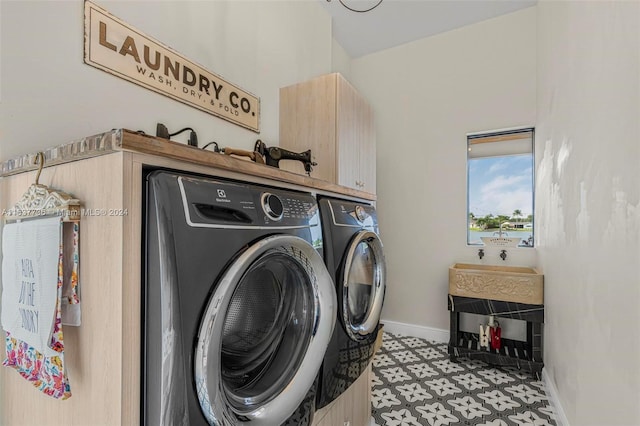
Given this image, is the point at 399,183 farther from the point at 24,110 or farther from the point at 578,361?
the point at 24,110

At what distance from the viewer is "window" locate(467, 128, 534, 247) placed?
2.93 metres

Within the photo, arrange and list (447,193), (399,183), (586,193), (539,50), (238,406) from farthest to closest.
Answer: (399,183)
(447,193)
(539,50)
(586,193)
(238,406)

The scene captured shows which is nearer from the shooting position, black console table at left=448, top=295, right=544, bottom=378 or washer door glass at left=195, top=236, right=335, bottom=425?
washer door glass at left=195, top=236, right=335, bottom=425

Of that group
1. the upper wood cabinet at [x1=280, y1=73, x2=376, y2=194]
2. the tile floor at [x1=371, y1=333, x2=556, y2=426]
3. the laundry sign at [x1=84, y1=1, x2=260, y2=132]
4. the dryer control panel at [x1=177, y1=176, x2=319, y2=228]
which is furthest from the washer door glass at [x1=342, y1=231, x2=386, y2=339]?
the laundry sign at [x1=84, y1=1, x2=260, y2=132]

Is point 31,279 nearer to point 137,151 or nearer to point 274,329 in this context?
point 137,151

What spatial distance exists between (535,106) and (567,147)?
129 centimetres

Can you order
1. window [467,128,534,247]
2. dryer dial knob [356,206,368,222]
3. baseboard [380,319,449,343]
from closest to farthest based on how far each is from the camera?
dryer dial knob [356,206,368,222] < window [467,128,534,247] < baseboard [380,319,449,343]

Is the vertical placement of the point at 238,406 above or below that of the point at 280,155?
below

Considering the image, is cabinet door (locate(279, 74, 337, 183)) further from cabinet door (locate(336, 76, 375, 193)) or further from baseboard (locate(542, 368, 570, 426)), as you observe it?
baseboard (locate(542, 368, 570, 426))

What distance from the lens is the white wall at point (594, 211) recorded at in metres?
1.04

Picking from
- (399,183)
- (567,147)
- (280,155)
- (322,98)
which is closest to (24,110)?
(280,155)

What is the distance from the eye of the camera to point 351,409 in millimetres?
1450

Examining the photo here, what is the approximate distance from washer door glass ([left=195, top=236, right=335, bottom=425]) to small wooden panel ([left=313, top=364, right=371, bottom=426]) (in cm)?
31

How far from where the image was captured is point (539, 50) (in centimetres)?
268
